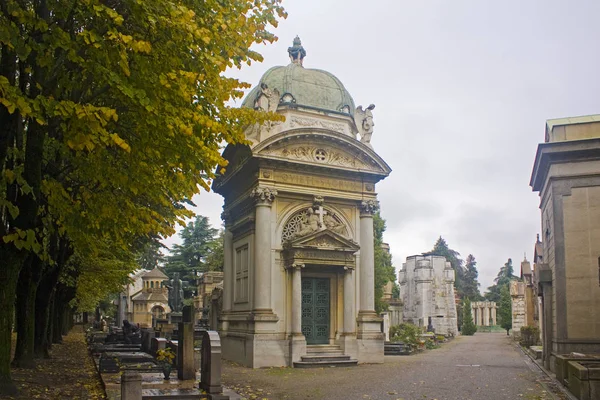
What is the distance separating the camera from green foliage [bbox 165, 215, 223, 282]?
196 feet

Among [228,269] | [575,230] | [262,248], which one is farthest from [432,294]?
[575,230]

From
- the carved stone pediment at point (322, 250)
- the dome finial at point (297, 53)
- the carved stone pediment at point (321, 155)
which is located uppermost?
the dome finial at point (297, 53)

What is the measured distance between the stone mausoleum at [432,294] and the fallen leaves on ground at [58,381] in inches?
1455

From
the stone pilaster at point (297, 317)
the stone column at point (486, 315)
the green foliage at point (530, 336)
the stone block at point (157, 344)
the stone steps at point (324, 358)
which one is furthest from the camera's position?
the stone column at point (486, 315)

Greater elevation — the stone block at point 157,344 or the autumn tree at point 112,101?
the autumn tree at point 112,101

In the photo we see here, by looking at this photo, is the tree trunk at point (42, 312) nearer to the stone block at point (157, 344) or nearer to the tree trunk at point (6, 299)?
the stone block at point (157, 344)

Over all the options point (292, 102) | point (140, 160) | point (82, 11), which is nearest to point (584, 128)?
point (292, 102)

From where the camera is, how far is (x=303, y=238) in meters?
21.4

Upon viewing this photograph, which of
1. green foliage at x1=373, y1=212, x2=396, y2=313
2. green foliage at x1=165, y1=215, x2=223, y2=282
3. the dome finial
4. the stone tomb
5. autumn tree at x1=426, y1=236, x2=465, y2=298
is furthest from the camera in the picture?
autumn tree at x1=426, y1=236, x2=465, y2=298

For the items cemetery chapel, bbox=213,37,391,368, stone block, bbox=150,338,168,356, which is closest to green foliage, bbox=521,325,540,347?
cemetery chapel, bbox=213,37,391,368

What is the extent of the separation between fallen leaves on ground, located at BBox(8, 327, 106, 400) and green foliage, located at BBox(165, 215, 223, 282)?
41.2 m

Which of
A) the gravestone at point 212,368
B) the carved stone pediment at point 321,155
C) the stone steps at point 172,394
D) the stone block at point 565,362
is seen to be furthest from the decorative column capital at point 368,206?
the stone steps at point 172,394

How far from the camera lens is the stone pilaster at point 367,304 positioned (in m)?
22.1

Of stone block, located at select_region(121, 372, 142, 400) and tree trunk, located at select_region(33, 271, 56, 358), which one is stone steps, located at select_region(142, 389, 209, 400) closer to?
stone block, located at select_region(121, 372, 142, 400)
